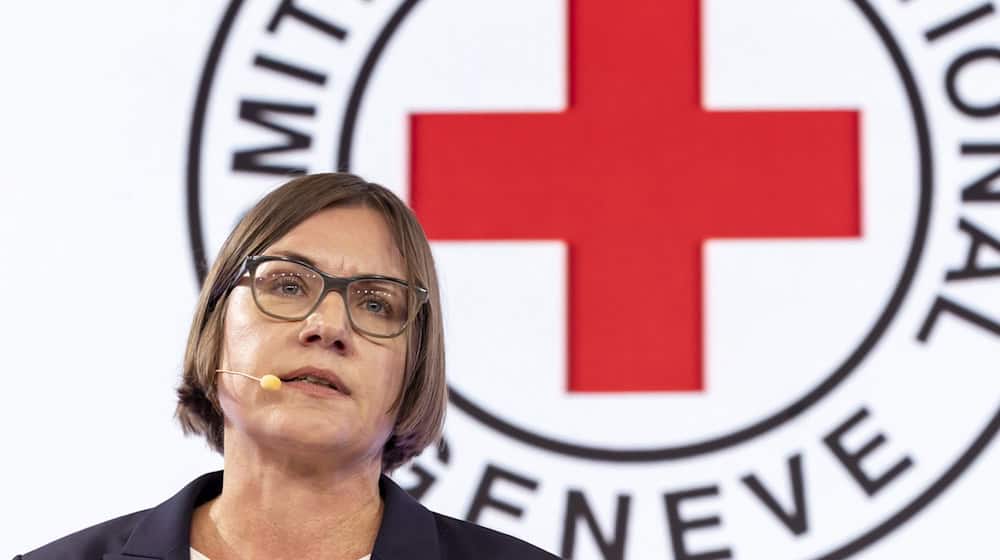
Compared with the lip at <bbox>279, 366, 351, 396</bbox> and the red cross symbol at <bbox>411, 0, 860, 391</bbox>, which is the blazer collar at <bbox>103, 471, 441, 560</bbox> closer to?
the lip at <bbox>279, 366, 351, 396</bbox>

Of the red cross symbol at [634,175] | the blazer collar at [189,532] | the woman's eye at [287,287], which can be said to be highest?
the red cross symbol at [634,175]

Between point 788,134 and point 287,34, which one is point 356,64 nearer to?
point 287,34

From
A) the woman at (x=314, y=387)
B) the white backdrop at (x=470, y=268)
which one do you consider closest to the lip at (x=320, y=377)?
the woman at (x=314, y=387)

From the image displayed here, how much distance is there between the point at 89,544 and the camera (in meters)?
1.21

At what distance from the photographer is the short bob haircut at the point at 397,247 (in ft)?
4.06

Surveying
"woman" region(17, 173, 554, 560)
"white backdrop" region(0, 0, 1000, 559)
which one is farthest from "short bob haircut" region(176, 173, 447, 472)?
"white backdrop" region(0, 0, 1000, 559)

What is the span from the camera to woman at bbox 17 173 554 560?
1158 millimetres

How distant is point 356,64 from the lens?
2.04m

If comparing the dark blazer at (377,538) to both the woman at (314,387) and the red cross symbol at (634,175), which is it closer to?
the woman at (314,387)

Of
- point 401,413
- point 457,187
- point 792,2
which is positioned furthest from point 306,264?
point 792,2

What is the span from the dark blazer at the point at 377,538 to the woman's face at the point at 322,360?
69 mm

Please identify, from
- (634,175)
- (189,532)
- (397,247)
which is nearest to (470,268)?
(634,175)

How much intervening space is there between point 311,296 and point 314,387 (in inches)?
3.4

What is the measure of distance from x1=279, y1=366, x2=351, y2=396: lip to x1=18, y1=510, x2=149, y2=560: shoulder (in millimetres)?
227
